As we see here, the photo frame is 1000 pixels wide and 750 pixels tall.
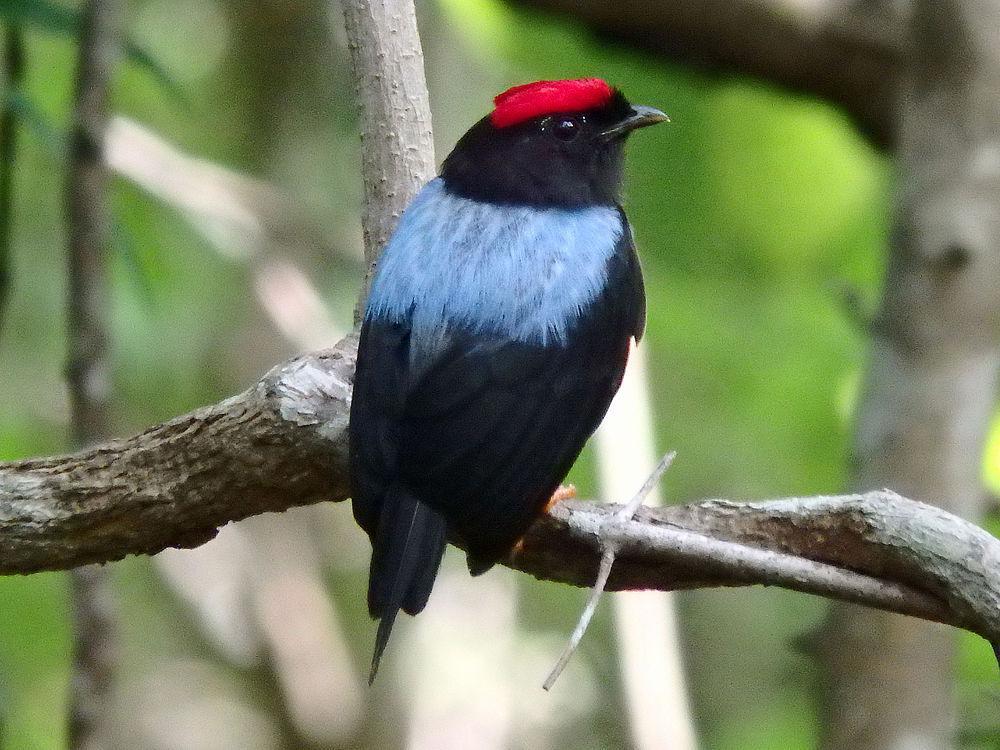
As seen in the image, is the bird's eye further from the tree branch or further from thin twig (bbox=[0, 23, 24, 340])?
thin twig (bbox=[0, 23, 24, 340])

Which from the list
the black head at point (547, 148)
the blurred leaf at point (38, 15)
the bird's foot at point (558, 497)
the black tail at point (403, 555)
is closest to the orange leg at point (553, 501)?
the bird's foot at point (558, 497)

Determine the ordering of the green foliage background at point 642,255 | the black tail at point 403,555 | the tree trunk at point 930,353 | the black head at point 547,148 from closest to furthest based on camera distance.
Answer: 1. the black tail at point 403,555
2. the black head at point 547,148
3. the tree trunk at point 930,353
4. the green foliage background at point 642,255

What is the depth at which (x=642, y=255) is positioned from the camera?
5449 millimetres

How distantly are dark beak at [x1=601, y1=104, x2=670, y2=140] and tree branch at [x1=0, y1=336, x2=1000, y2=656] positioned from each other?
1018 millimetres

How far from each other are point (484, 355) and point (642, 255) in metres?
2.83

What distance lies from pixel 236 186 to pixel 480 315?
2.91 meters

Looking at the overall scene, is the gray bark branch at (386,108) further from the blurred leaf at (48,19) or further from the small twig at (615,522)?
the small twig at (615,522)

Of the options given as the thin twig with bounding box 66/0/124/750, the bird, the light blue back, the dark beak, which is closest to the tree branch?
the bird

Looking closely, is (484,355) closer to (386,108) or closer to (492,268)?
(492,268)

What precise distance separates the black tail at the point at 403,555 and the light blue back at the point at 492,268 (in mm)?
385

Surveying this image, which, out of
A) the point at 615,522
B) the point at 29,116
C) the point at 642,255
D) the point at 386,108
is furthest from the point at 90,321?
the point at 642,255

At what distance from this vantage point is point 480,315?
109 inches

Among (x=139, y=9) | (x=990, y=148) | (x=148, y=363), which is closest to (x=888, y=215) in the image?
(x=990, y=148)

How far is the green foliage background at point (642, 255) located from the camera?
17.3 feet
